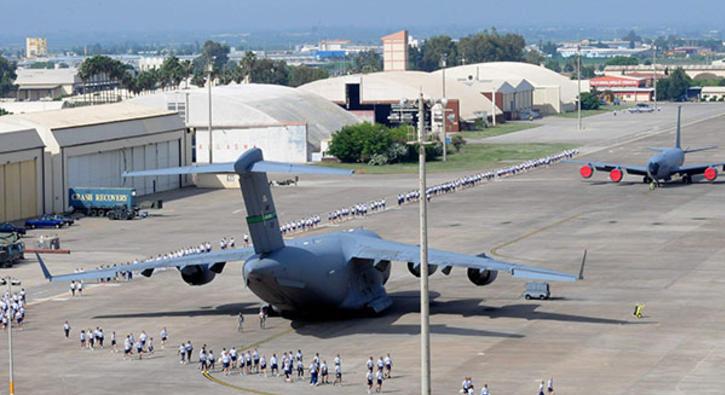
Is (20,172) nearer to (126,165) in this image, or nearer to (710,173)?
(126,165)

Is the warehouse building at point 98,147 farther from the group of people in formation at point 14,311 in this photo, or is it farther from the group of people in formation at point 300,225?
the group of people in formation at point 14,311

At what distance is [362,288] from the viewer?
75.4 meters

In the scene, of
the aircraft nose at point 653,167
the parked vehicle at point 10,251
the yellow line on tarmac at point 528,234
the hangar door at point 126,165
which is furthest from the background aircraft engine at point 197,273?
the aircraft nose at point 653,167

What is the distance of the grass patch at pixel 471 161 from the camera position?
171 metres

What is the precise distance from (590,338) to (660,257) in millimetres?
29198

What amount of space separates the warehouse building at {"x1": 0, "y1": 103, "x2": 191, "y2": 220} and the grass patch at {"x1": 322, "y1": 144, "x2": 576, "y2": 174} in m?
24.1

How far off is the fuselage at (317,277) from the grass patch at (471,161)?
3638 inches

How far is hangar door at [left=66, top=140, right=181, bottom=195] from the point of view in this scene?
5344 inches

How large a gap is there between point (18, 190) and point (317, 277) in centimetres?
6075

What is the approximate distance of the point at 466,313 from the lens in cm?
7662

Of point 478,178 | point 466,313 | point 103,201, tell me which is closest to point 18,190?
point 103,201

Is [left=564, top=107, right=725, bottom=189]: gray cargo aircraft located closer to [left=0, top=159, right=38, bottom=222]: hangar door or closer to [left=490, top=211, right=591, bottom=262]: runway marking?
[left=490, top=211, right=591, bottom=262]: runway marking

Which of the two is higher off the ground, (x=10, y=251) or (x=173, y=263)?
(x=173, y=263)

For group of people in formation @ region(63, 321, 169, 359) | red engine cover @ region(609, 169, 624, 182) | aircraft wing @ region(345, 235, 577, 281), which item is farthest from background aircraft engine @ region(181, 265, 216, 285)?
red engine cover @ region(609, 169, 624, 182)
